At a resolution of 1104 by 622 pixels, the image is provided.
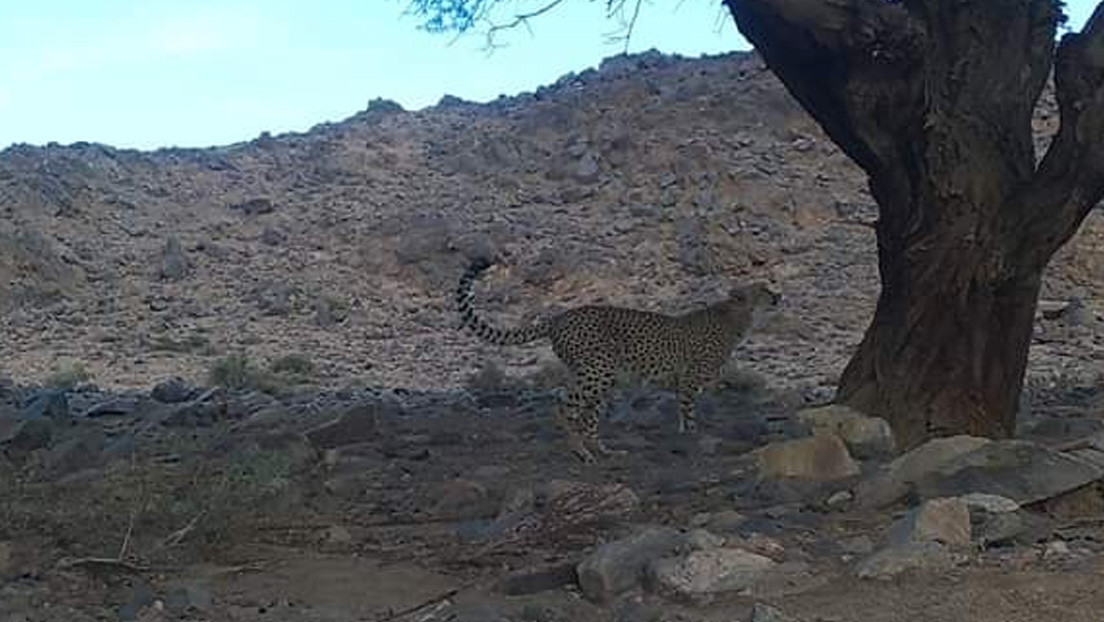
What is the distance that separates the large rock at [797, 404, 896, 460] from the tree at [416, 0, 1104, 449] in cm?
17

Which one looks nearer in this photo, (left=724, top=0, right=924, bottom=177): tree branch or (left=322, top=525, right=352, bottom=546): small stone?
(left=322, top=525, right=352, bottom=546): small stone

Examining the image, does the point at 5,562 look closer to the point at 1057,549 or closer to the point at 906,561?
the point at 906,561

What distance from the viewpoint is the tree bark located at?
1017cm

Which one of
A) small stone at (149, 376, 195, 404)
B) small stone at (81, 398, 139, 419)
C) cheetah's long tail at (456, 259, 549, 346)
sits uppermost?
cheetah's long tail at (456, 259, 549, 346)

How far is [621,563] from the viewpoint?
24.1 ft

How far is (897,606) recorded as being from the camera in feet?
21.9

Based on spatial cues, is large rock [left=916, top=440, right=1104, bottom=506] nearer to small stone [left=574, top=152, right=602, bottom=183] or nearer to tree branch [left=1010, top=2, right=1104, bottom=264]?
tree branch [left=1010, top=2, right=1104, bottom=264]

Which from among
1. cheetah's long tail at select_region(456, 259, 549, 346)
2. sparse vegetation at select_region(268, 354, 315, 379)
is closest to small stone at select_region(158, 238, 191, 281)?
sparse vegetation at select_region(268, 354, 315, 379)

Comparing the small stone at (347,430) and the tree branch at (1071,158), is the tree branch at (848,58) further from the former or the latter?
the small stone at (347,430)

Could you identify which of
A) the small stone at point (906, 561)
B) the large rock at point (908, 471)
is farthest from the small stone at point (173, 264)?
the small stone at point (906, 561)

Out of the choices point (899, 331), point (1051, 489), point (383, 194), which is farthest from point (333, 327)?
point (1051, 489)

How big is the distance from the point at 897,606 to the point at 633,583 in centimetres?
109

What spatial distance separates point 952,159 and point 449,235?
67.9 feet

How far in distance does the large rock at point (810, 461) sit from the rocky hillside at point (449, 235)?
32.6ft
